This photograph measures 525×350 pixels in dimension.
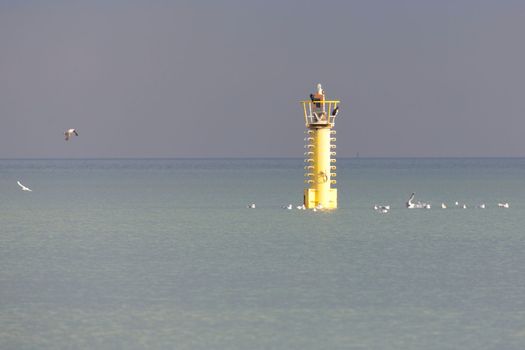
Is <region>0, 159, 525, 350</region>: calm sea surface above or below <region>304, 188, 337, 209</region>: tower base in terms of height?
below

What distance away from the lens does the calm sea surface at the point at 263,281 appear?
2736cm

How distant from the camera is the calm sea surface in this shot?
2736 cm

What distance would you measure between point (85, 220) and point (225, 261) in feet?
82.4

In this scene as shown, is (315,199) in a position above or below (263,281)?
above

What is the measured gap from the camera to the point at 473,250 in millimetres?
47562

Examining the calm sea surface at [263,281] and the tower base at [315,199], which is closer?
the calm sea surface at [263,281]

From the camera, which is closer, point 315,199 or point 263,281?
point 263,281

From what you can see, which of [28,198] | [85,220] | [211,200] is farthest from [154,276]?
[28,198]

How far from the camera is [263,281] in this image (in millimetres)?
36656

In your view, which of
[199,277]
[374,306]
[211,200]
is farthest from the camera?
[211,200]

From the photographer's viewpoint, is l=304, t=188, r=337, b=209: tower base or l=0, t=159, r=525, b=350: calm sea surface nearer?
l=0, t=159, r=525, b=350: calm sea surface

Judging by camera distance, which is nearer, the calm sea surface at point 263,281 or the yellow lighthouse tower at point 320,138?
the calm sea surface at point 263,281

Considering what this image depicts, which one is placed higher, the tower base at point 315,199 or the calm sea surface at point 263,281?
the tower base at point 315,199

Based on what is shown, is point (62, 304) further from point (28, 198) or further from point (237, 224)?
point (28, 198)
